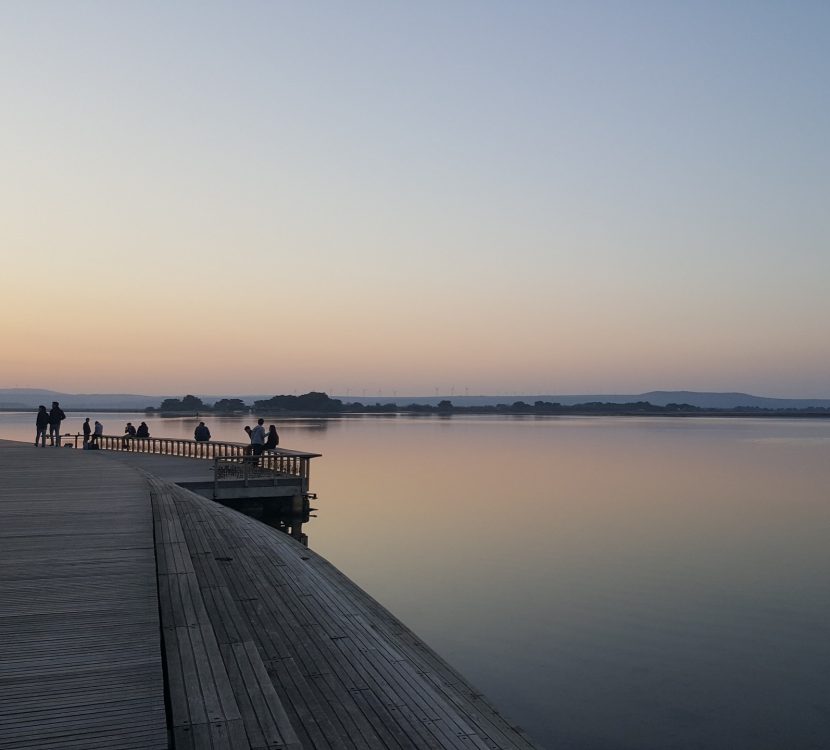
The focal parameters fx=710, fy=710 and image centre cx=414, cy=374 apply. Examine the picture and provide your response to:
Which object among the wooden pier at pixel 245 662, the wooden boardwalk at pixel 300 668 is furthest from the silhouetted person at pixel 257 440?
the wooden boardwalk at pixel 300 668

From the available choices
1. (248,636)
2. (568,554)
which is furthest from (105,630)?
(568,554)

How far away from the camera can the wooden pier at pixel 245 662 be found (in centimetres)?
469

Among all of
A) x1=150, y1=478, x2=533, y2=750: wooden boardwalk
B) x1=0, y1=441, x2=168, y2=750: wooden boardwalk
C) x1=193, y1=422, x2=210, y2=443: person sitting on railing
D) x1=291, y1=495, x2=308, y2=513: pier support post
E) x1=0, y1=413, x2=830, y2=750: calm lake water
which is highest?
x1=193, y1=422, x2=210, y2=443: person sitting on railing

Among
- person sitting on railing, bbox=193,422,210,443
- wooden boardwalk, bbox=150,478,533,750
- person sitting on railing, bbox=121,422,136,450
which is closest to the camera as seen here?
wooden boardwalk, bbox=150,478,533,750

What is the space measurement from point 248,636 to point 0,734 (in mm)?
4055

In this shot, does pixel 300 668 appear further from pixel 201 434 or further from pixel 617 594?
pixel 201 434

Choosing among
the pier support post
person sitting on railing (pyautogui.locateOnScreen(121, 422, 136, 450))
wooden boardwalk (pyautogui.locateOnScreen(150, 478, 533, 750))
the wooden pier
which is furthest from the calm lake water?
person sitting on railing (pyautogui.locateOnScreen(121, 422, 136, 450))

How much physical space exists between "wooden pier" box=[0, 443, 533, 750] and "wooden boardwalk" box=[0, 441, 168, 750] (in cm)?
2

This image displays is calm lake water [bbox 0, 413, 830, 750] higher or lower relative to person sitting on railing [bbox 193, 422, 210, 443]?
lower

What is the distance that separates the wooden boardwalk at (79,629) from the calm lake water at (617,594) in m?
5.60

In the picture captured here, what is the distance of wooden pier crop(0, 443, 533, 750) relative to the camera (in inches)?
185

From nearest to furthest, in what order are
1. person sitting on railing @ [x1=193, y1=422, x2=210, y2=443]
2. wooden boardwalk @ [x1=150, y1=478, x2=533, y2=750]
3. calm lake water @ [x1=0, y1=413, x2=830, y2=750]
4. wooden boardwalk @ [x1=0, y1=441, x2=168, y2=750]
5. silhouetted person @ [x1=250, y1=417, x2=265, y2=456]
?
wooden boardwalk @ [x1=0, y1=441, x2=168, y2=750], wooden boardwalk @ [x1=150, y1=478, x2=533, y2=750], calm lake water @ [x1=0, y1=413, x2=830, y2=750], silhouetted person @ [x1=250, y1=417, x2=265, y2=456], person sitting on railing @ [x1=193, y1=422, x2=210, y2=443]

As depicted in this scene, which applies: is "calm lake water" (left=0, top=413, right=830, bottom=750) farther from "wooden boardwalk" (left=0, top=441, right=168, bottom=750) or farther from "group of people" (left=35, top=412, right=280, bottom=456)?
"wooden boardwalk" (left=0, top=441, right=168, bottom=750)

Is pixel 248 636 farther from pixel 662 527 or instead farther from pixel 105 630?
pixel 662 527
